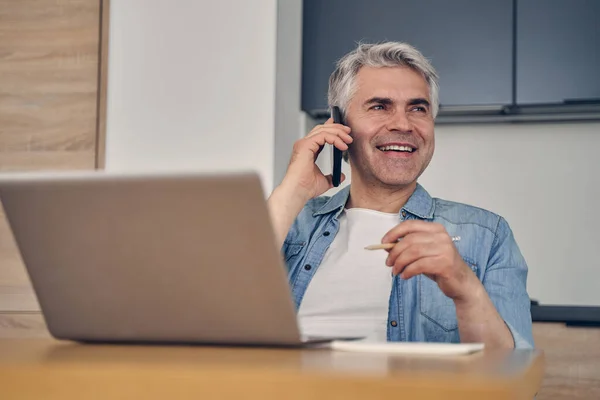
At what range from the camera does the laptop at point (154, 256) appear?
32.0 inches

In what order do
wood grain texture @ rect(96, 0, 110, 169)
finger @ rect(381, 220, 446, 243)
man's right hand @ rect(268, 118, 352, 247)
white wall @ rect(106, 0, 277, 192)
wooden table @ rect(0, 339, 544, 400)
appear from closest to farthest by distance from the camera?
wooden table @ rect(0, 339, 544, 400)
finger @ rect(381, 220, 446, 243)
man's right hand @ rect(268, 118, 352, 247)
white wall @ rect(106, 0, 277, 192)
wood grain texture @ rect(96, 0, 110, 169)

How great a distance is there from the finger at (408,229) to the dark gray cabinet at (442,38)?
1702 mm

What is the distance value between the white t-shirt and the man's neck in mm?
53

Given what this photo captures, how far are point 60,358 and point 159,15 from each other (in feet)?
6.78

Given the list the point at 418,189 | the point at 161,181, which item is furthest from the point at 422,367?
the point at 418,189

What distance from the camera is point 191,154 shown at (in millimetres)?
2664

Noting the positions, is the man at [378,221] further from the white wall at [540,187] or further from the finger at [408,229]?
the white wall at [540,187]

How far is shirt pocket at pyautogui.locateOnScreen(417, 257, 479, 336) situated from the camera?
1697 mm

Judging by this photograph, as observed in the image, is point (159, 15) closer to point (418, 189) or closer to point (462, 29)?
point (462, 29)

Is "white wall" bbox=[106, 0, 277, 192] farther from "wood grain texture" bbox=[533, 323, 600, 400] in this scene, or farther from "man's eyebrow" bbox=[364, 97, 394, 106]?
"wood grain texture" bbox=[533, 323, 600, 400]

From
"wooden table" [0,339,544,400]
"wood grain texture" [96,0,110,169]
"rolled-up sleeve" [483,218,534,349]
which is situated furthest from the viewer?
"wood grain texture" [96,0,110,169]

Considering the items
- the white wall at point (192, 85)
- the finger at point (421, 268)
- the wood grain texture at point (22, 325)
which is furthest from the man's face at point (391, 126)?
the wood grain texture at point (22, 325)

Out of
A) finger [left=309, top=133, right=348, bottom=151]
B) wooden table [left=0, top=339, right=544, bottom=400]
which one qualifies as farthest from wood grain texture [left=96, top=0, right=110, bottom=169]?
wooden table [left=0, top=339, right=544, bottom=400]

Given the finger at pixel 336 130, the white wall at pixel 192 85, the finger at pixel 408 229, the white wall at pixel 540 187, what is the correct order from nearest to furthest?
the finger at pixel 408 229, the finger at pixel 336 130, the white wall at pixel 192 85, the white wall at pixel 540 187
